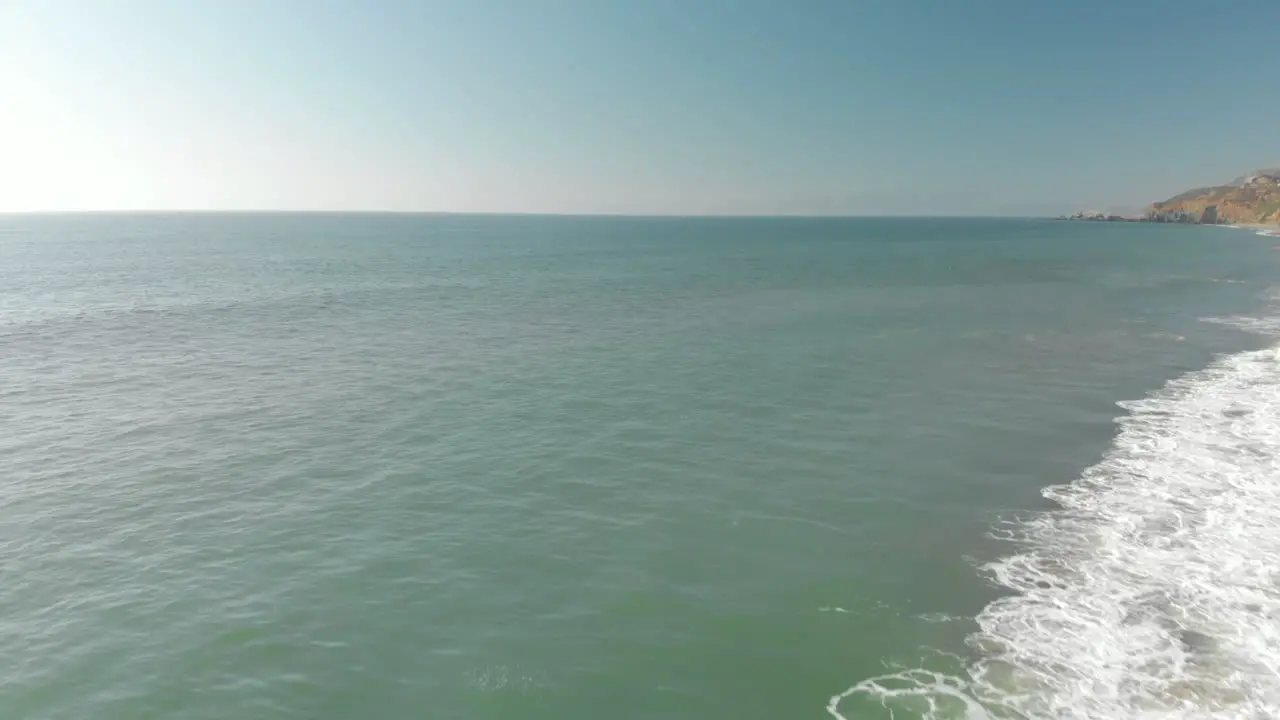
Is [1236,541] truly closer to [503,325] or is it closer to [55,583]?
[55,583]

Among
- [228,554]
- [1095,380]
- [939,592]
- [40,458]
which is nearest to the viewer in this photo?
[939,592]

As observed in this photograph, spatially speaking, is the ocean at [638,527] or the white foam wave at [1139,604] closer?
the white foam wave at [1139,604]

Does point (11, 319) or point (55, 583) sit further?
point (11, 319)

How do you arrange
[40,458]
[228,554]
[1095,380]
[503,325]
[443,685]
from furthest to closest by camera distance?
[503,325] → [1095,380] → [40,458] → [228,554] → [443,685]

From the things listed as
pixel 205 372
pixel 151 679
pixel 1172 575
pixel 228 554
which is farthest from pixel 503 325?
pixel 1172 575

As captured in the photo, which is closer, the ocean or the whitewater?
the whitewater
